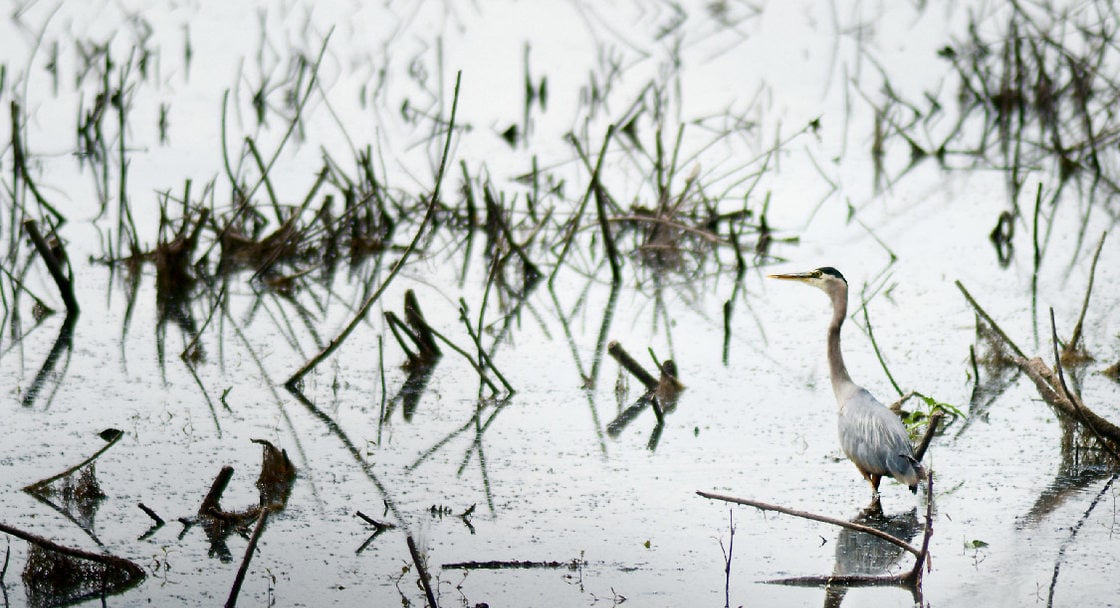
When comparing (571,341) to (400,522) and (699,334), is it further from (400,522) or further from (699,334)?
(400,522)

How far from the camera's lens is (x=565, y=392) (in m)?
5.35

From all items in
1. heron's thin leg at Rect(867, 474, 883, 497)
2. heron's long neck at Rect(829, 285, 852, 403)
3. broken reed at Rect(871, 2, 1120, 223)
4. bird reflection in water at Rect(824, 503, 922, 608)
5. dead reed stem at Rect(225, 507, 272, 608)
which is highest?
broken reed at Rect(871, 2, 1120, 223)

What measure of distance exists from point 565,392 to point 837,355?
44.0 inches

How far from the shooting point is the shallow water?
3625 millimetres

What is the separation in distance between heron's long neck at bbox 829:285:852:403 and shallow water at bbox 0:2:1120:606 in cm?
24

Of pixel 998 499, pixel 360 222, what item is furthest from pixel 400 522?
pixel 360 222

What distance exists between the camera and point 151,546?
11.9 feet

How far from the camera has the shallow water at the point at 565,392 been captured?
3625mm

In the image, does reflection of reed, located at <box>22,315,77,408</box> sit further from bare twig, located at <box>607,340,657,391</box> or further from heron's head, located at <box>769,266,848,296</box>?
heron's head, located at <box>769,266,848,296</box>

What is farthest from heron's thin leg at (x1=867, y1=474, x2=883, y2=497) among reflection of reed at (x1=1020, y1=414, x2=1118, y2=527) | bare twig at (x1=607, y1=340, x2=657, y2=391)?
bare twig at (x1=607, y1=340, x2=657, y2=391)

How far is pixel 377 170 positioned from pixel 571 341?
3489 millimetres

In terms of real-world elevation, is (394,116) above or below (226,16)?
below

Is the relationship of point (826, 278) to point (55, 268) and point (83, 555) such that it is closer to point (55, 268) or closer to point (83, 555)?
point (83, 555)

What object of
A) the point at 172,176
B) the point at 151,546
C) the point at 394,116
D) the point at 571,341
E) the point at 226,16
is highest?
the point at 226,16
